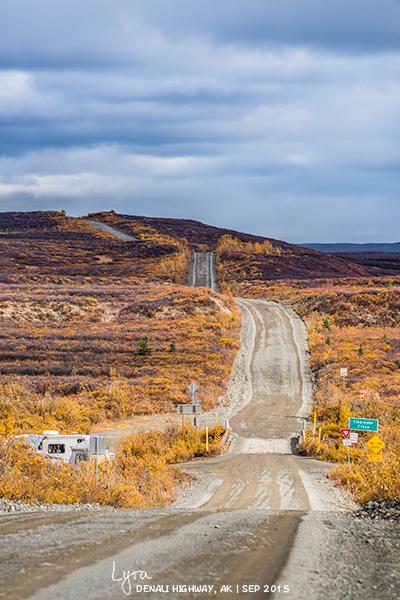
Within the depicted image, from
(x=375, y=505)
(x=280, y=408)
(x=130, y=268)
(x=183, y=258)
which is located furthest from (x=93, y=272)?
(x=375, y=505)

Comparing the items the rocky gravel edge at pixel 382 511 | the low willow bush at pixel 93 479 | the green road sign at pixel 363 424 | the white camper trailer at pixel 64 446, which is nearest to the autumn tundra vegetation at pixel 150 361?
the low willow bush at pixel 93 479

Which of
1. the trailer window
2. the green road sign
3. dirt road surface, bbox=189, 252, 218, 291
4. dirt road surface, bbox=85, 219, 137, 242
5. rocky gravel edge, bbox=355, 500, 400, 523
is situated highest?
dirt road surface, bbox=85, 219, 137, 242

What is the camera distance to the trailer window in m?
20.5

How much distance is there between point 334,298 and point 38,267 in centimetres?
5222

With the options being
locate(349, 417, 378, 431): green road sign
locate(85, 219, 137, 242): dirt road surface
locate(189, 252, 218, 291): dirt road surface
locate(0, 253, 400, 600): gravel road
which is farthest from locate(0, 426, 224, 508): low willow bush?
locate(85, 219, 137, 242): dirt road surface

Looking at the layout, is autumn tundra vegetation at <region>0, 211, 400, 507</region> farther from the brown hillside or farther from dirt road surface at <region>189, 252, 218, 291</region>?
dirt road surface at <region>189, 252, 218, 291</region>

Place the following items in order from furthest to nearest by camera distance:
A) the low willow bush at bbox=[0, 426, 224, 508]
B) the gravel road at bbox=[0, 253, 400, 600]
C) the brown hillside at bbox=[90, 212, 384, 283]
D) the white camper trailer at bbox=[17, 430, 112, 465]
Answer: the brown hillside at bbox=[90, 212, 384, 283] → the white camper trailer at bbox=[17, 430, 112, 465] → the low willow bush at bbox=[0, 426, 224, 508] → the gravel road at bbox=[0, 253, 400, 600]

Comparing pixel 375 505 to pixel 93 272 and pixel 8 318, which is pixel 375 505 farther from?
pixel 93 272

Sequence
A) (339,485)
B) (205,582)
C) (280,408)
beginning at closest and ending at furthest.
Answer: (205,582), (339,485), (280,408)

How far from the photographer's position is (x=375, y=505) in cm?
1338

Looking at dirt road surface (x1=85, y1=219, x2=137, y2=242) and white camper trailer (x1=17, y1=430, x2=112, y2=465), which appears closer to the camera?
white camper trailer (x1=17, y1=430, x2=112, y2=465)

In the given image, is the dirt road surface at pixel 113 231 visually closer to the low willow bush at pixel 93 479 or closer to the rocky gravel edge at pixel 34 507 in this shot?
the low willow bush at pixel 93 479

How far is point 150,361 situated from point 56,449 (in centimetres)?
2315

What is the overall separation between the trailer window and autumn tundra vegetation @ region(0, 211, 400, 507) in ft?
6.25
